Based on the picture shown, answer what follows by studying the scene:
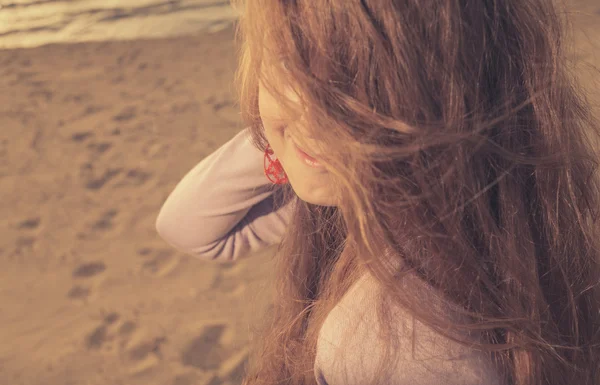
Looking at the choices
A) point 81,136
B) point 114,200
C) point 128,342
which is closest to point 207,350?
point 128,342

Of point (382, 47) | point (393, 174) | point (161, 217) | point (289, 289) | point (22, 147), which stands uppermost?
point (382, 47)

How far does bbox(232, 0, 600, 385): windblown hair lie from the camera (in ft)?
2.64

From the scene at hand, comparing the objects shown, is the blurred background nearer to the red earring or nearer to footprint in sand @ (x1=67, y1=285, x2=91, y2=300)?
footprint in sand @ (x1=67, y1=285, x2=91, y2=300)

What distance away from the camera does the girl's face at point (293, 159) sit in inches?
36.6

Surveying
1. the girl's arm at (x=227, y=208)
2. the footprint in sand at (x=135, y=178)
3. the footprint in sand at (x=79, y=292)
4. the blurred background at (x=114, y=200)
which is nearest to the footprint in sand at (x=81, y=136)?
the blurred background at (x=114, y=200)

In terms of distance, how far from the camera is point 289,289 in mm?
1342

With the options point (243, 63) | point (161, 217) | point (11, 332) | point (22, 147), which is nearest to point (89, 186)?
point (22, 147)

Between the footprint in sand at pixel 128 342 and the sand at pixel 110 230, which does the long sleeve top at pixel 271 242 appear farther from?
the footprint in sand at pixel 128 342

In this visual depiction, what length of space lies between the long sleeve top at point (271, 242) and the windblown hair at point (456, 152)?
0.03 metres

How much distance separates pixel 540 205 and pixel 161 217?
787 millimetres

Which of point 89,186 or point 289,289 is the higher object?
point 289,289

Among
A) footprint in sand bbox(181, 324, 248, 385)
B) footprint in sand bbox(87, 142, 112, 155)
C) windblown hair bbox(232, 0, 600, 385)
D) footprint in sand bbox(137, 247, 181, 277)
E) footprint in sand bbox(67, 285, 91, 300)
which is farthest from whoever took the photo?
footprint in sand bbox(87, 142, 112, 155)

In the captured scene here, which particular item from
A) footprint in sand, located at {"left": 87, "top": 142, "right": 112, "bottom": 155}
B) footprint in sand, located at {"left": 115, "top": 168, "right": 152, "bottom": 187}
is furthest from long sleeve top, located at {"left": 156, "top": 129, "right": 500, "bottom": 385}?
footprint in sand, located at {"left": 87, "top": 142, "right": 112, "bottom": 155}

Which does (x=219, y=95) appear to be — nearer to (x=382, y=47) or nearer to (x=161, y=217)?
(x=161, y=217)
